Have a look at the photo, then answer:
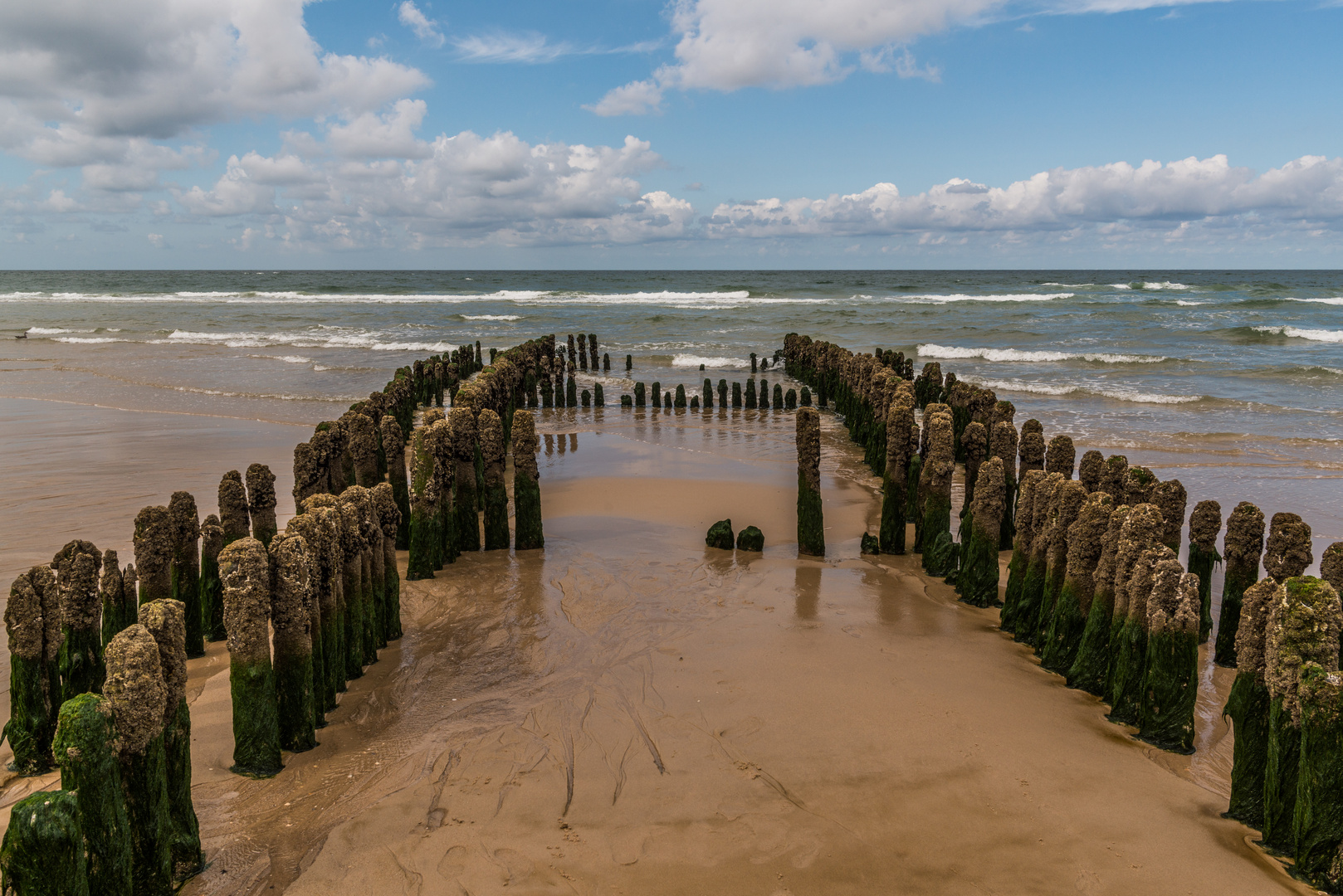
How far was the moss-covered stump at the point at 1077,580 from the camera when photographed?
5773mm

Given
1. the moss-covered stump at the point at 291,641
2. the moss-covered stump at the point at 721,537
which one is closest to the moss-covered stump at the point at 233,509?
the moss-covered stump at the point at 291,641

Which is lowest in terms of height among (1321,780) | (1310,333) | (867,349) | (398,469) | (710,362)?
(1321,780)

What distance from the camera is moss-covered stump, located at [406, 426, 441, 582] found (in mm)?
7762

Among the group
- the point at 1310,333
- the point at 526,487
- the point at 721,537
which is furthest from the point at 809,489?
the point at 1310,333

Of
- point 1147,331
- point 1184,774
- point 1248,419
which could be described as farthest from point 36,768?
point 1147,331

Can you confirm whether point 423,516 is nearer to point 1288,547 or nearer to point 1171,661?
point 1171,661

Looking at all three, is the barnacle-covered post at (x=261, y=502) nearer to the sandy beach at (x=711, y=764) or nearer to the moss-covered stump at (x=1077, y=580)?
the sandy beach at (x=711, y=764)

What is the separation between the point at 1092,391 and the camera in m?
20.8

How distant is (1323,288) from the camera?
241 ft

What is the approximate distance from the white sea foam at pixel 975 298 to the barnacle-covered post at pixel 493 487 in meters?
54.2

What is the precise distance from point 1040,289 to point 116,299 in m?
80.5

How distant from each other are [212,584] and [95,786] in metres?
3.47

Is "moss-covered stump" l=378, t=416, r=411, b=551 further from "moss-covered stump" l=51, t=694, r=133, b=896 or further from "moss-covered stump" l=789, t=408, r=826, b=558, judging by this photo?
"moss-covered stump" l=51, t=694, r=133, b=896

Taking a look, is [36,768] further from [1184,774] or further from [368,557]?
[1184,774]
